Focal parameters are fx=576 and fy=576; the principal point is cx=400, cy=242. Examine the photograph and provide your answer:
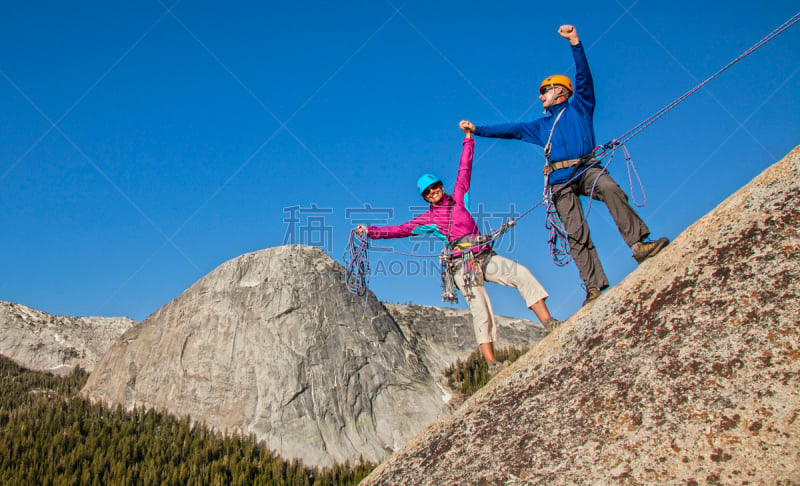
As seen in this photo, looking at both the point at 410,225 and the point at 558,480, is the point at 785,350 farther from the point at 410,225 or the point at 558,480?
the point at 410,225

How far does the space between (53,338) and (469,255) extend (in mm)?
23267

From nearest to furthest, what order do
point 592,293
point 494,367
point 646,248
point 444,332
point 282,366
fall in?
point 646,248 → point 592,293 → point 494,367 → point 282,366 → point 444,332

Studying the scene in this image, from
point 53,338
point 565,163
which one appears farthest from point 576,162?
point 53,338

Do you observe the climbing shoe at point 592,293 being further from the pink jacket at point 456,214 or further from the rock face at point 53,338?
the rock face at point 53,338

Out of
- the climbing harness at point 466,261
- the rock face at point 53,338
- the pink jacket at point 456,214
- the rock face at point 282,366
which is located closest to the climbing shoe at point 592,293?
the climbing harness at point 466,261

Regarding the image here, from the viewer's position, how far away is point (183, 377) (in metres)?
16.8

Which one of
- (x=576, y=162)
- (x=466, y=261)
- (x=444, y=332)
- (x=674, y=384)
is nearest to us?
(x=674, y=384)

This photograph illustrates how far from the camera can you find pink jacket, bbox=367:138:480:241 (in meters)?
6.33

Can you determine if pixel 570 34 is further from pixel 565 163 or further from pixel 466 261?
pixel 466 261

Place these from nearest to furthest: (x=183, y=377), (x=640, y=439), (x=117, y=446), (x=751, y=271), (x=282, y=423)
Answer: (x=640, y=439) → (x=751, y=271) → (x=117, y=446) → (x=282, y=423) → (x=183, y=377)

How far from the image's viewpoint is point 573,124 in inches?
223

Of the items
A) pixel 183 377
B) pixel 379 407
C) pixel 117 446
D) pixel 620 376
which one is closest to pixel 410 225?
pixel 620 376

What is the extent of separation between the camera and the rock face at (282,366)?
51.9 ft

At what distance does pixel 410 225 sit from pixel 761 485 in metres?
4.58
